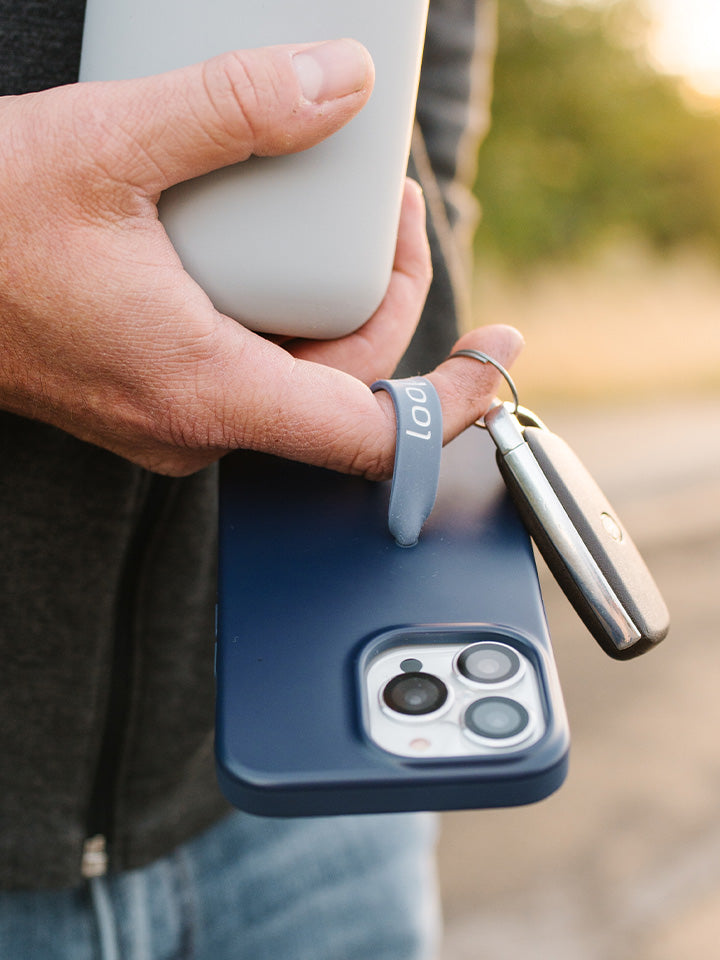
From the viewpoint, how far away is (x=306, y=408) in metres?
0.51

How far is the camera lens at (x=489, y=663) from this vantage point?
19.5 inches

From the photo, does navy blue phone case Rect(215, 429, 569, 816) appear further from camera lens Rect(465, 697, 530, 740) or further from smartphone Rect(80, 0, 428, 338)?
smartphone Rect(80, 0, 428, 338)

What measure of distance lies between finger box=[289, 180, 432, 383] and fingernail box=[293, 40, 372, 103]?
178 millimetres

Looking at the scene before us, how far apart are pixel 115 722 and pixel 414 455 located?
38 cm

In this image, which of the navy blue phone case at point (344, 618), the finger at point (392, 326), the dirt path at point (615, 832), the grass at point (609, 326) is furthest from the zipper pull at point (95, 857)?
the grass at point (609, 326)

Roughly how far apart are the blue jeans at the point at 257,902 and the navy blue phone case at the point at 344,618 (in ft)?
1.21

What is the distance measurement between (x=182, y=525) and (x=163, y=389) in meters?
0.22

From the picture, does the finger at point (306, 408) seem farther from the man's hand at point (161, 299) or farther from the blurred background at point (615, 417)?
the blurred background at point (615, 417)

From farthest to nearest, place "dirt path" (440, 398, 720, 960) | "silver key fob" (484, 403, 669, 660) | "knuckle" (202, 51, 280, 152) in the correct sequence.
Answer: "dirt path" (440, 398, 720, 960) → "silver key fob" (484, 403, 669, 660) → "knuckle" (202, 51, 280, 152)

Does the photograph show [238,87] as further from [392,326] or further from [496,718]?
[496,718]

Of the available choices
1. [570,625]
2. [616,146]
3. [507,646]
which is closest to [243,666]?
[507,646]

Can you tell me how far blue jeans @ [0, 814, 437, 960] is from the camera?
2.34ft

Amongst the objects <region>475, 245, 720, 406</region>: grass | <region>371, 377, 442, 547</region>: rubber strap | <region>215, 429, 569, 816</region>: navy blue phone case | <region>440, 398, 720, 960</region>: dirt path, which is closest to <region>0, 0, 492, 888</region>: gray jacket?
<region>215, 429, 569, 816</region>: navy blue phone case

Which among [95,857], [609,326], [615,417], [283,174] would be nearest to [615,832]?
[95,857]
